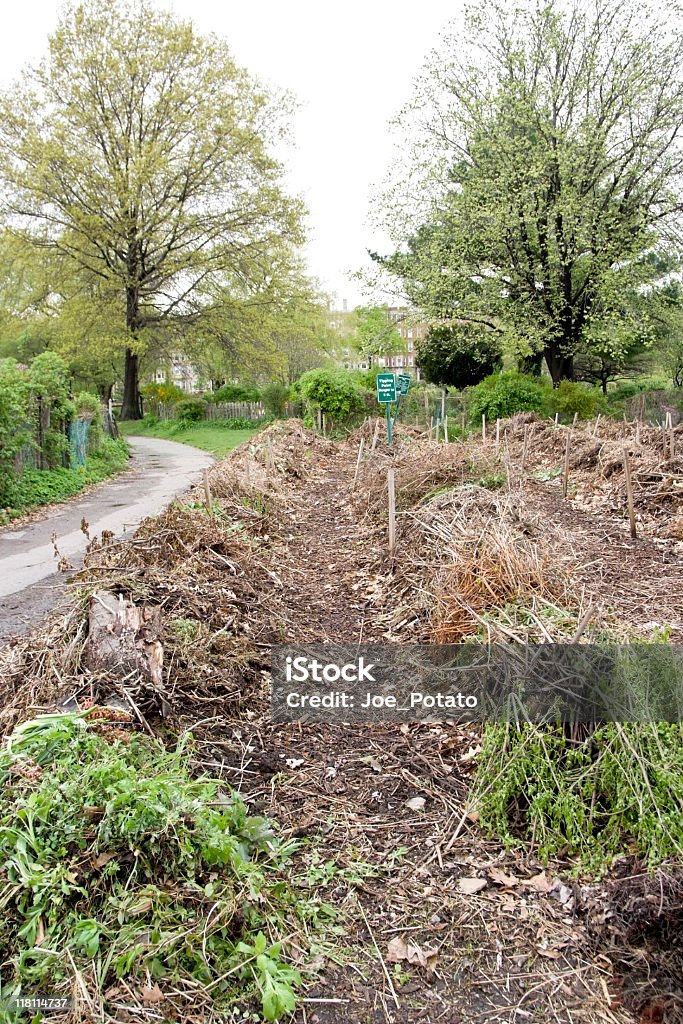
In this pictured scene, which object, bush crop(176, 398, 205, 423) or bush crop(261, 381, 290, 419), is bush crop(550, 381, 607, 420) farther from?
bush crop(176, 398, 205, 423)

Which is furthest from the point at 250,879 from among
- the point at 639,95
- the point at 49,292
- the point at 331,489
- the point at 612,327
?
A: the point at 49,292

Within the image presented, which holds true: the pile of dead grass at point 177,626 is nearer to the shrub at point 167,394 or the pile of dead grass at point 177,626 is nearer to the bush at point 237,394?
the bush at point 237,394

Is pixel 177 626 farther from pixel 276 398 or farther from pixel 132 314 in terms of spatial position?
pixel 132 314

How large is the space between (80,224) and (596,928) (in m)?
27.9

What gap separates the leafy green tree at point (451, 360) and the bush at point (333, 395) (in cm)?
463

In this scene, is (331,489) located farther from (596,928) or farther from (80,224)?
(80,224)

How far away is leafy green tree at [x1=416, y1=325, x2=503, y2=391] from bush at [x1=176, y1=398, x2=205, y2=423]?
10.0m

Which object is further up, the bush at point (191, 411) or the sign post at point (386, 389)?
the sign post at point (386, 389)

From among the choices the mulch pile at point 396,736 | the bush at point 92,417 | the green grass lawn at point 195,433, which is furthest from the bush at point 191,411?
the mulch pile at point 396,736

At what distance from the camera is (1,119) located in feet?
83.3

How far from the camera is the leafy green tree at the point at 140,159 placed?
25594 mm

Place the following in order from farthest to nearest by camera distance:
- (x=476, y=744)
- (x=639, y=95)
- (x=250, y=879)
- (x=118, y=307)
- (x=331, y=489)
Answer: (x=118, y=307), (x=639, y=95), (x=331, y=489), (x=476, y=744), (x=250, y=879)

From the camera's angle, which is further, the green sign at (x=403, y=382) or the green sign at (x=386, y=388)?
the green sign at (x=403, y=382)

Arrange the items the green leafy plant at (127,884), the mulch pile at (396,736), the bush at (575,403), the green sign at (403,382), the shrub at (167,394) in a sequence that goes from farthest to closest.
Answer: the shrub at (167,394) → the bush at (575,403) → the green sign at (403,382) → the mulch pile at (396,736) → the green leafy plant at (127,884)
